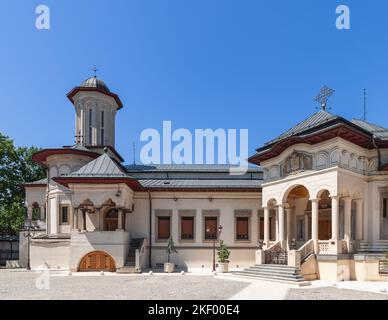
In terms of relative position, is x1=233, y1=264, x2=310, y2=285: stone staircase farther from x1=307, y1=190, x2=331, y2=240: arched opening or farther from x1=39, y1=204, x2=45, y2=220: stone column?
x1=39, y1=204, x2=45, y2=220: stone column

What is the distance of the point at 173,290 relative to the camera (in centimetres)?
1434

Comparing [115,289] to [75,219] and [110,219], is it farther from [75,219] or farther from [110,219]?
[110,219]

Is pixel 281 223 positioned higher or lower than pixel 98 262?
higher

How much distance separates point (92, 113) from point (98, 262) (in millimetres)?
12827

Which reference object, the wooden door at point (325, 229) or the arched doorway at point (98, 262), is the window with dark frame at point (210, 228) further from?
the wooden door at point (325, 229)

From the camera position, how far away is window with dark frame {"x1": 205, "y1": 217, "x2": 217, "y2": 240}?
82.4 feet

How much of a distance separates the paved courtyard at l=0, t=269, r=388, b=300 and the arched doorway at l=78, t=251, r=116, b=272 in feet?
12.7

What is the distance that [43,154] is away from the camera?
85.1ft

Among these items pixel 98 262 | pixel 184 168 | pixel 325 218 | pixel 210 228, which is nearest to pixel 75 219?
pixel 98 262

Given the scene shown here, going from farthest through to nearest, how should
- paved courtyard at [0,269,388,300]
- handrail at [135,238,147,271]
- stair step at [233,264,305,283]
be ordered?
handrail at [135,238,147,271] < stair step at [233,264,305,283] < paved courtyard at [0,269,388,300]

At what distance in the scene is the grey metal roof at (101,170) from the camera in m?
22.1

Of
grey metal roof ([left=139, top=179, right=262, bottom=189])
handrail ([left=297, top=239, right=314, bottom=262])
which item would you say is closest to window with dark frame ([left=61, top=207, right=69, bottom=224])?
grey metal roof ([left=139, top=179, right=262, bottom=189])
